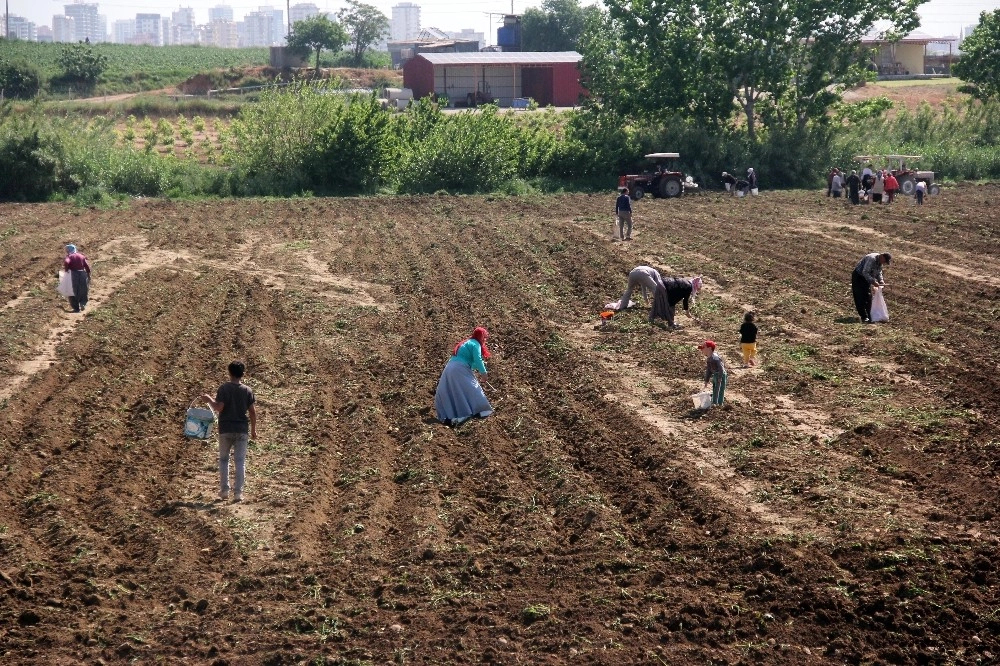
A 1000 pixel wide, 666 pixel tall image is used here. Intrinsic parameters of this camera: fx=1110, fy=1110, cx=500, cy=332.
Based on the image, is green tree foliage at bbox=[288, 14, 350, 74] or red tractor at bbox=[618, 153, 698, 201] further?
green tree foliage at bbox=[288, 14, 350, 74]

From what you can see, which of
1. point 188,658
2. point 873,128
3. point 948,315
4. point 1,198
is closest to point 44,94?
point 1,198

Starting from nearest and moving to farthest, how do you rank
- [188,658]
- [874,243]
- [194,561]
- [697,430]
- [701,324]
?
1. [188,658]
2. [194,561]
3. [697,430]
4. [701,324]
5. [874,243]

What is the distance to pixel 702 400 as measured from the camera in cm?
1384

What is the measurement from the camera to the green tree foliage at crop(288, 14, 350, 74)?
102688mm

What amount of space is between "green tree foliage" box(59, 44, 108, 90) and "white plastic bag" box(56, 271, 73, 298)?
236 feet

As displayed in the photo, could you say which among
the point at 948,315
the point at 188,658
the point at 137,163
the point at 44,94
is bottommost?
the point at 188,658

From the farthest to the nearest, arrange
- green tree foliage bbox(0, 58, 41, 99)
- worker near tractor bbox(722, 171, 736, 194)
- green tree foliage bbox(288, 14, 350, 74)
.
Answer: green tree foliage bbox(288, 14, 350, 74)
green tree foliage bbox(0, 58, 41, 99)
worker near tractor bbox(722, 171, 736, 194)

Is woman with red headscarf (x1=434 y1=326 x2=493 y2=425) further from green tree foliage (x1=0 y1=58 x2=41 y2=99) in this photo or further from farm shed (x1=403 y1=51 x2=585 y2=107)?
green tree foliage (x1=0 y1=58 x2=41 y2=99)

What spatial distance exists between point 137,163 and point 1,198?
4.72 m

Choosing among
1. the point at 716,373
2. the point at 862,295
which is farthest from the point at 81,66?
the point at 716,373

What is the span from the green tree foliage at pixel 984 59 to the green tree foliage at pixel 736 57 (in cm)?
1463

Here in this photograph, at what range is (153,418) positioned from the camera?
45.6 feet

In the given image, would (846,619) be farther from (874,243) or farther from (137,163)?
(137,163)

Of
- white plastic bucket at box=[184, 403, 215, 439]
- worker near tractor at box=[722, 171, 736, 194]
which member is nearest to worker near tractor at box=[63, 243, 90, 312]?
white plastic bucket at box=[184, 403, 215, 439]
